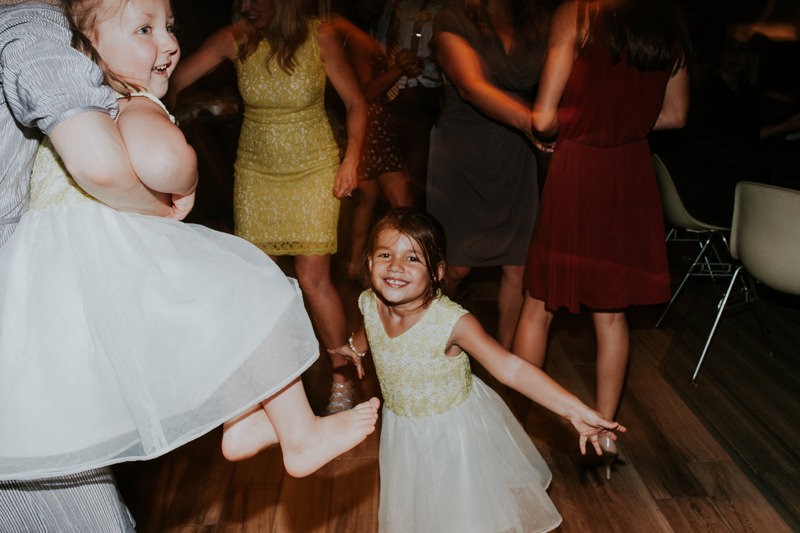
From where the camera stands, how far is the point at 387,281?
67.2 inches

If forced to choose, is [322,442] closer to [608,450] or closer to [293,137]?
[608,450]

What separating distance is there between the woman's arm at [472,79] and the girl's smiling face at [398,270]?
816mm

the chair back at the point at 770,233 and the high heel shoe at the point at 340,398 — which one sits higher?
the chair back at the point at 770,233

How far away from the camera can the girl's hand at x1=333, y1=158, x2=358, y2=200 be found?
2359 millimetres

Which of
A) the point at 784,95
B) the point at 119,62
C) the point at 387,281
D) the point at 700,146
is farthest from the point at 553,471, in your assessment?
the point at 784,95

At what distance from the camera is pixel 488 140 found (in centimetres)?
254

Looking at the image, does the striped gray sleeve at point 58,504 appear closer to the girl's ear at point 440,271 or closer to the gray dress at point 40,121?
the gray dress at point 40,121

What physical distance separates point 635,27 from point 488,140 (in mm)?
806

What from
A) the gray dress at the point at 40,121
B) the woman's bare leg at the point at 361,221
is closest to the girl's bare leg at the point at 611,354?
the gray dress at the point at 40,121

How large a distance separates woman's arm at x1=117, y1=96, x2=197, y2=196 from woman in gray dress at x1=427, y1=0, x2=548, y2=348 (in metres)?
1.42

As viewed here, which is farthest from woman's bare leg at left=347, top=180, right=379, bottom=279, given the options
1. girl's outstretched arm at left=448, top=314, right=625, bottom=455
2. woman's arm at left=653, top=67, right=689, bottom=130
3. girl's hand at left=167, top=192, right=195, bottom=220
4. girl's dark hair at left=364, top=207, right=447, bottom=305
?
girl's hand at left=167, top=192, right=195, bottom=220

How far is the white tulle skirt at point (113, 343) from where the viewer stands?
3.43ft

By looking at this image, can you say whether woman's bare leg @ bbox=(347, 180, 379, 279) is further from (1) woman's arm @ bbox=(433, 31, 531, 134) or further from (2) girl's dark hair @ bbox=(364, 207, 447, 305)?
(2) girl's dark hair @ bbox=(364, 207, 447, 305)

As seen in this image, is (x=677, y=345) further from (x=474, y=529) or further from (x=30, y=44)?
(x=30, y=44)
